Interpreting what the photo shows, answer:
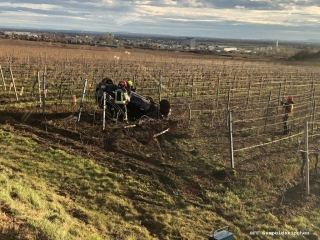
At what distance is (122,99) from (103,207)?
5147mm

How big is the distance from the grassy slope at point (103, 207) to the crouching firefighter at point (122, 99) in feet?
9.67

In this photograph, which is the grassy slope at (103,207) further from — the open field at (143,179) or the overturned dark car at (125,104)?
the overturned dark car at (125,104)

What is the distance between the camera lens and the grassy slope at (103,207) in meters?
5.05

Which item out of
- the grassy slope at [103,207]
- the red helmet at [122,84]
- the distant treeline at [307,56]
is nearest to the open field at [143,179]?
the grassy slope at [103,207]

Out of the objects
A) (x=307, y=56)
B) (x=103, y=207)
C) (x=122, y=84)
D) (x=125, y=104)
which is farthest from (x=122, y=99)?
(x=307, y=56)

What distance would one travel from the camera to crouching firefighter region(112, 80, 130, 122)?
1101 cm

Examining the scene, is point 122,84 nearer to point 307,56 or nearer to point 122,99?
point 122,99

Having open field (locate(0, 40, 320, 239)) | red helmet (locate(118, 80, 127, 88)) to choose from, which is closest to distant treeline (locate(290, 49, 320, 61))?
open field (locate(0, 40, 320, 239))

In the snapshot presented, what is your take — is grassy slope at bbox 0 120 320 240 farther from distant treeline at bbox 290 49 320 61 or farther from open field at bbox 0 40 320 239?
distant treeline at bbox 290 49 320 61

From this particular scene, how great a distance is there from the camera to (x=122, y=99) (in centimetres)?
A: 1106

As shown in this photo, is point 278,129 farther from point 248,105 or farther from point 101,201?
point 101,201

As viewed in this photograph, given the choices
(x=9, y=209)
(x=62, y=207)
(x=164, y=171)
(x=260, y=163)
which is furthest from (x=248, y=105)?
(x=9, y=209)

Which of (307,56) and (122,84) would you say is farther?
(307,56)

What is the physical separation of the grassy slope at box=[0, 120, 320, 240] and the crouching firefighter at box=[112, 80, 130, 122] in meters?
2.95
